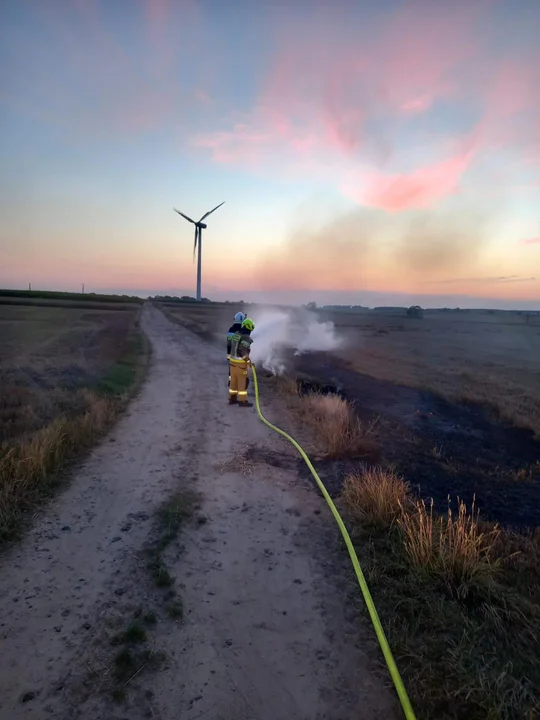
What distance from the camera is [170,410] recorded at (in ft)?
39.3

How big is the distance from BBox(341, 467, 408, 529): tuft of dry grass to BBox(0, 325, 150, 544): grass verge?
190 inches

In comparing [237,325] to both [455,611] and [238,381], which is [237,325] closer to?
[238,381]

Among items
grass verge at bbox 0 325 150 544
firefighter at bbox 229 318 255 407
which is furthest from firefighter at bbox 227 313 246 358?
grass verge at bbox 0 325 150 544

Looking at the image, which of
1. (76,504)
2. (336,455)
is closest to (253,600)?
(76,504)

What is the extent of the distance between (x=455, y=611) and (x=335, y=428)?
572 centimetres

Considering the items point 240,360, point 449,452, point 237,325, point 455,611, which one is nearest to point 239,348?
point 240,360

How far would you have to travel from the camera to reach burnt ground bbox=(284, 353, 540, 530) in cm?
823

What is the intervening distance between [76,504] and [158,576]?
246cm

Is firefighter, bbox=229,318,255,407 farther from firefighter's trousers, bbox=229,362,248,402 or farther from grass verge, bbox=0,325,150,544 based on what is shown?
grass verge, bbox=0,325,150,544

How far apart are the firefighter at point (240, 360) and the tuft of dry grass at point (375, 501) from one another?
6.00 metres

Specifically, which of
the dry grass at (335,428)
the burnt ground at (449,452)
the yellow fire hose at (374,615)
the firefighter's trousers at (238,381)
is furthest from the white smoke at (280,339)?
the yellow fire hose at (374,615)

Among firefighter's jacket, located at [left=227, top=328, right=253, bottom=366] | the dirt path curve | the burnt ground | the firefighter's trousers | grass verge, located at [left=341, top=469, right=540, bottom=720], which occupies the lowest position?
the burnt ground

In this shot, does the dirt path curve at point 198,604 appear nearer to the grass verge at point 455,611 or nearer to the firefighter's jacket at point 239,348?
the grass verge at point 455,611

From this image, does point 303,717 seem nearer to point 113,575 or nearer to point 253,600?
point 253,600
